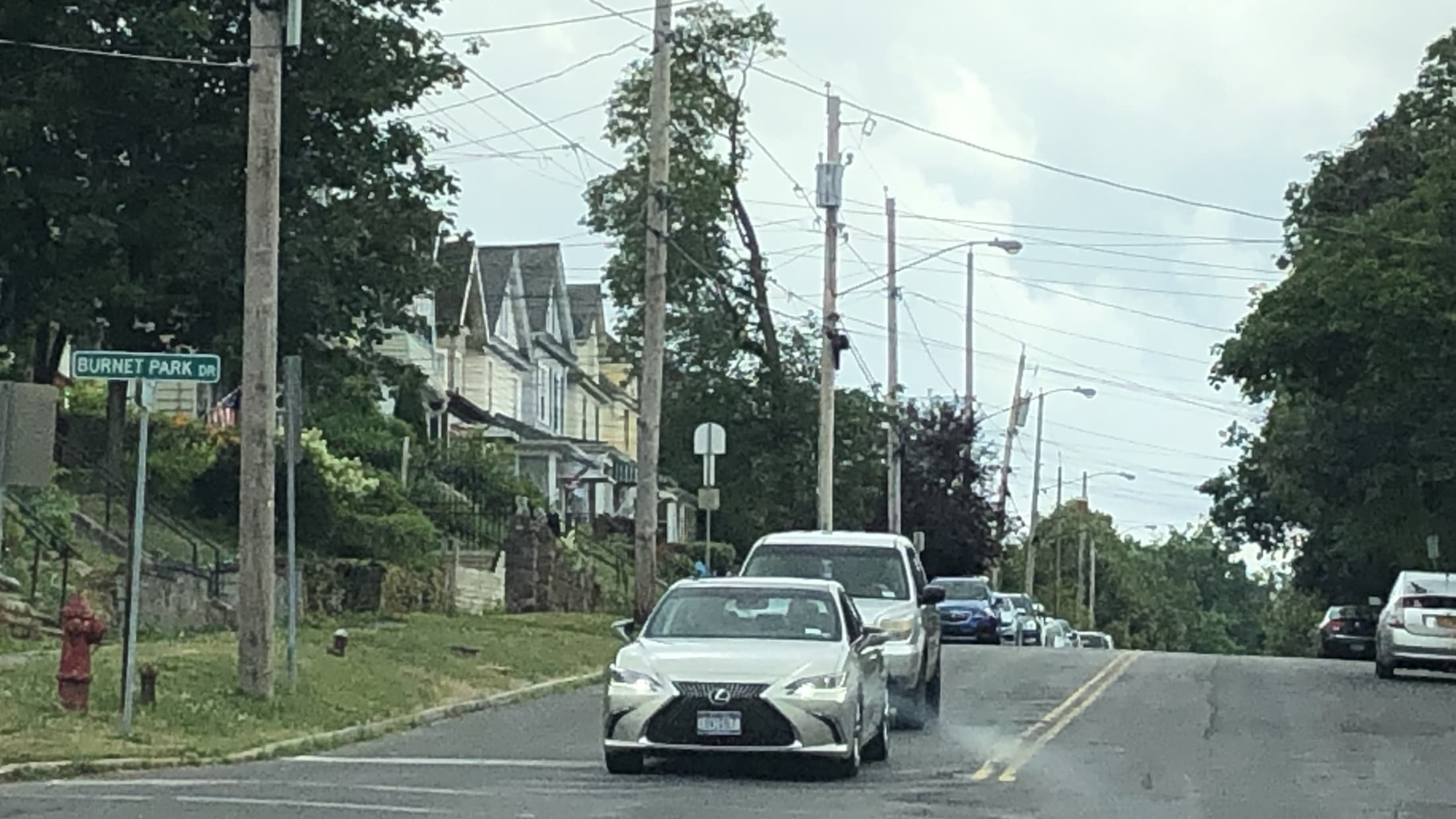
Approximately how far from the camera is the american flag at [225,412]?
3838 cm

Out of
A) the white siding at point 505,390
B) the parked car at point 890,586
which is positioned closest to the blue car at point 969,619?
the white siding at point 505,390

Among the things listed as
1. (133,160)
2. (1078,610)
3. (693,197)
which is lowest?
(1078,610)

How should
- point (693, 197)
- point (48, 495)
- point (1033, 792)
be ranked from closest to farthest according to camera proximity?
point (1033, 792), point (48, 495), point (693, 197)

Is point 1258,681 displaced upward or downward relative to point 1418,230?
downward

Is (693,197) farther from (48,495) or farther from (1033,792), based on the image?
(1033,792)

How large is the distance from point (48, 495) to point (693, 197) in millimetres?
31409

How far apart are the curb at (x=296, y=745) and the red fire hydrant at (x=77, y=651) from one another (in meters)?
1.39

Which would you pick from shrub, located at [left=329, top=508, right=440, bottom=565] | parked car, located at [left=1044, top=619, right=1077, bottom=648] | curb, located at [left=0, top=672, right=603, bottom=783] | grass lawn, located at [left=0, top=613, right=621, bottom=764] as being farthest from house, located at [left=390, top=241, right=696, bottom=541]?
curb, located at [left=0, top=672, right=603, bottom=783]

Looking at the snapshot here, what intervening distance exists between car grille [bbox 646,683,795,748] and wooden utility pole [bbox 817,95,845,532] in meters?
29.0

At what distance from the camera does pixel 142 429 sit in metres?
17.0

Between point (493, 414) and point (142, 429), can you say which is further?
point (493, 414)

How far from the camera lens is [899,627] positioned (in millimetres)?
20891

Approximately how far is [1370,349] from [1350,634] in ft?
53.0

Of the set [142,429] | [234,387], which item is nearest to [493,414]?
[234,387]
